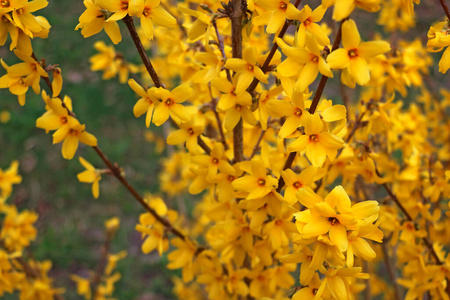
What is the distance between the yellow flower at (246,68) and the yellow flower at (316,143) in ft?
0.71

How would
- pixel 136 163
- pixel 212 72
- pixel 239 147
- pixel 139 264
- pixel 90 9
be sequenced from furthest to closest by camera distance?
pixel 136 163
pixel 139 264
pixel 239 147
pixel 212 72
pixel 90 9

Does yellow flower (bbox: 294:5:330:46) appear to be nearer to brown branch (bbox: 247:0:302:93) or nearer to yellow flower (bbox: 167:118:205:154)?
brown branch (bbox: 247:0:302:93)

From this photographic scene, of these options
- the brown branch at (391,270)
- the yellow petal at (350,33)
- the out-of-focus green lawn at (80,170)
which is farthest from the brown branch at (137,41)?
the out-of-focus green lawn at (80,170)

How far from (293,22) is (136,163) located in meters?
4.28

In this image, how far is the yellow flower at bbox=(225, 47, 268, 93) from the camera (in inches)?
50.2

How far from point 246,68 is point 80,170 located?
4126mm

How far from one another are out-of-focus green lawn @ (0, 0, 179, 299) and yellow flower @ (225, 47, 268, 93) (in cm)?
334

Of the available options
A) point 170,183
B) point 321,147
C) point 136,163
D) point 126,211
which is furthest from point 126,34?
point 321,147

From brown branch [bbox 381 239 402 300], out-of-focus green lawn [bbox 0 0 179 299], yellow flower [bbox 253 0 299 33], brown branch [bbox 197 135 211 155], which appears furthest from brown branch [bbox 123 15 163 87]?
out-of-focus green lawn [bbox 0 0 179 299]

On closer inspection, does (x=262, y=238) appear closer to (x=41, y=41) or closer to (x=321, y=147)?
(x=321, y=147)

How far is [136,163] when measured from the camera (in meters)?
5.28

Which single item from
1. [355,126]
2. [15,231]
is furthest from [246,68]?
[15,231]

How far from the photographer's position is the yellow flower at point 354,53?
107 cm

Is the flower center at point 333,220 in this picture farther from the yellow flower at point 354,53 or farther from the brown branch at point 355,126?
the brown branch at point 355,126
